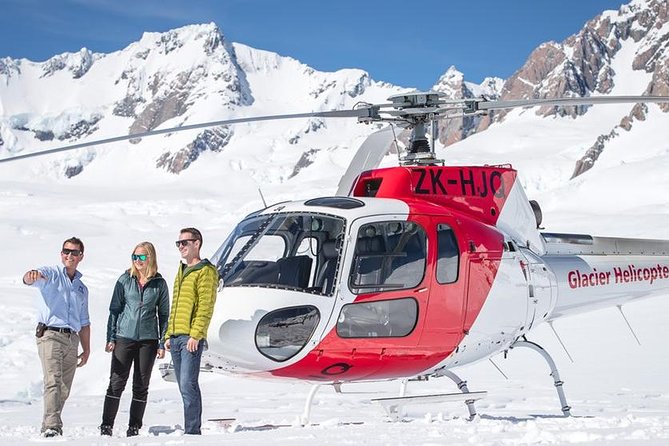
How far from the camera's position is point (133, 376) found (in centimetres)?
534

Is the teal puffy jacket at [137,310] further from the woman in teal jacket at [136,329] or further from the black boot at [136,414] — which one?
the black boot at [136,414]

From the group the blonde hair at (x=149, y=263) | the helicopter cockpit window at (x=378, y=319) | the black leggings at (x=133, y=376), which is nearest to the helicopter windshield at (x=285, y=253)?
the helicopter cockpit window at (x=378, y=319)

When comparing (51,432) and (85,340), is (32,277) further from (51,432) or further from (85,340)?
(51,432)

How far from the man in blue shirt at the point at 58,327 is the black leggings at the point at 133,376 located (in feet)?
0.89

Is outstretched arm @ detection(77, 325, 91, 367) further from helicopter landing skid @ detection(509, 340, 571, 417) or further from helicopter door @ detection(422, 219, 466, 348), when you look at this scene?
helicopter landing skid @ detection(509, 340, 571, 417)

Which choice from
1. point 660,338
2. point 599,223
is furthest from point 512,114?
point 660,338

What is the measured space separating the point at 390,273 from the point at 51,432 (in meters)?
2.51

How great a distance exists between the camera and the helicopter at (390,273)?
5418 mm

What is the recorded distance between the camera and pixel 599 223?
1075 inches

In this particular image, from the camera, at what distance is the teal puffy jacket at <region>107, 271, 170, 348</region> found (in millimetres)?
5297

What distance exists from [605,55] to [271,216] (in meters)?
166

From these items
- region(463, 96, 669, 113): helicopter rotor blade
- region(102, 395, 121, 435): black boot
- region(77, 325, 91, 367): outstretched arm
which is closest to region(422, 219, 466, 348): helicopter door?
region(463, 96, 669, 113): helicopter rotor blade

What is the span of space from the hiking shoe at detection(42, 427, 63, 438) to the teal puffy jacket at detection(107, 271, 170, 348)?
2.23 ft

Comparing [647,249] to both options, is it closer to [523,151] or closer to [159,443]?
[159,443]
